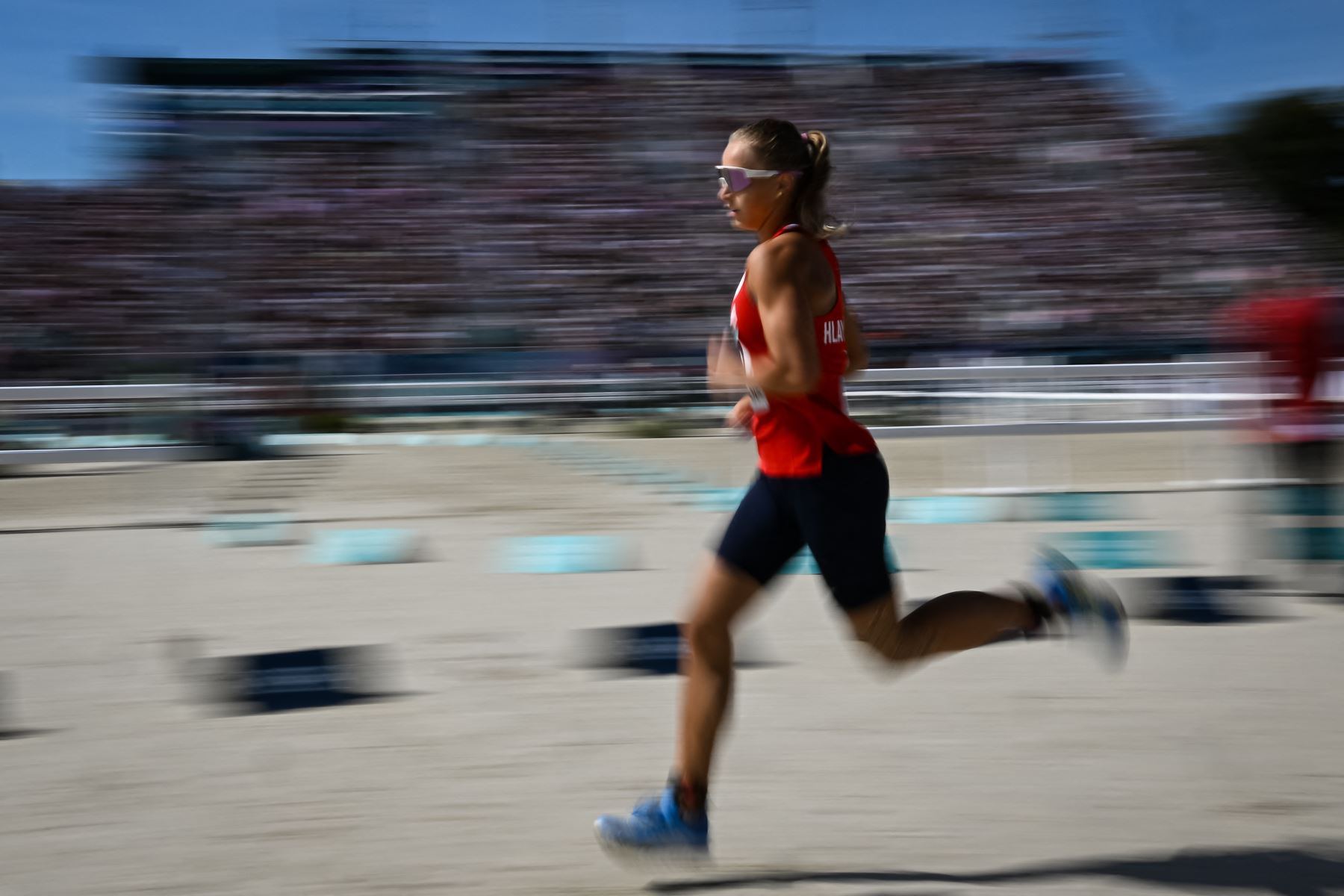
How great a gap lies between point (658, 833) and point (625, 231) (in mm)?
20108

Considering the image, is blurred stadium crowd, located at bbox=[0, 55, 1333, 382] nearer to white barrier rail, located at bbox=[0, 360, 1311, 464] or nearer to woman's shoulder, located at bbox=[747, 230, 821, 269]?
white barrier rail, located at bbox=[0, 360, 1311, 464]

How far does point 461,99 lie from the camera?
2439 cm

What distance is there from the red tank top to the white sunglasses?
11 centimetres

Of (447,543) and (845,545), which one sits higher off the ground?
(845,545)

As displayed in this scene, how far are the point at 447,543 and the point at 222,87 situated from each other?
60.8ft

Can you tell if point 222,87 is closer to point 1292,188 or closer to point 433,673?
point 433,673

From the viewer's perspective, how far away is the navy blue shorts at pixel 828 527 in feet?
9.05

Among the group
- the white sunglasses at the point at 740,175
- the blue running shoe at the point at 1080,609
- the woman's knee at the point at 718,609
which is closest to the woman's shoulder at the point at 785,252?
the white sunglasses at the point at 740,175

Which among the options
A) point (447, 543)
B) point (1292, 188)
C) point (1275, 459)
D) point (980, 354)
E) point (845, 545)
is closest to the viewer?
point (845, 545)

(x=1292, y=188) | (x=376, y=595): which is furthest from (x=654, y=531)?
(x=1292, y=188)

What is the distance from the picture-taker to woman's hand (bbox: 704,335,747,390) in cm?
277

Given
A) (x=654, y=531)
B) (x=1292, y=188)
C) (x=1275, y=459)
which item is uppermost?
(x=1292, y=188)

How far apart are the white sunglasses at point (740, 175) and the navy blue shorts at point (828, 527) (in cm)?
56

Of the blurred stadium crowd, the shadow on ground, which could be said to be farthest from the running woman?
the blurred stadium crowd
